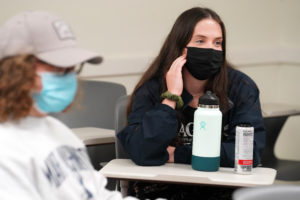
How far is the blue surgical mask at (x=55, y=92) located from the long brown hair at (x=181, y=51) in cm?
101

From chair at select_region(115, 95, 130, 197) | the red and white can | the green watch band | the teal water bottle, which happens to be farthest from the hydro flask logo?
chair at select_region(115, 95, 130, 197)

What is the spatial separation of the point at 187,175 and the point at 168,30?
2084 mm

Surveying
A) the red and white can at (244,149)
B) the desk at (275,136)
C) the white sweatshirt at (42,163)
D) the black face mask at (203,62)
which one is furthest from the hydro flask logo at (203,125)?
the desk at (275,136)

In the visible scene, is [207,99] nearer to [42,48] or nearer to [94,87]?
[42,48]

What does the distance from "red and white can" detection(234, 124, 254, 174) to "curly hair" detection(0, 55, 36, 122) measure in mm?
1015

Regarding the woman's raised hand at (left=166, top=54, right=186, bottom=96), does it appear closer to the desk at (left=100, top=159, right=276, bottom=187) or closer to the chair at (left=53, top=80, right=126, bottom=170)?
the desk at (left=100, top=159, right=276, bottom=187)

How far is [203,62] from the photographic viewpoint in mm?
2410

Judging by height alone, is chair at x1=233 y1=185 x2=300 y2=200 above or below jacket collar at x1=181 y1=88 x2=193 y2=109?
below

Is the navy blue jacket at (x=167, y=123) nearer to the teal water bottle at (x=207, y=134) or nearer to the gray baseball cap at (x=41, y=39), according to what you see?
the teal water bottle at (x=207, y=134)

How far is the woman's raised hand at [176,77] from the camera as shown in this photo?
2.38 m

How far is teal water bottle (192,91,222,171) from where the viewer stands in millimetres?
2152

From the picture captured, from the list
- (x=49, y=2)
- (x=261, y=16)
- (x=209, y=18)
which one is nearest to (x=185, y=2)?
(x=261, y=16)

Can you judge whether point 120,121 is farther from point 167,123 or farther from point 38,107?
point 38,107

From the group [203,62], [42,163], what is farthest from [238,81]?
[42,163]
